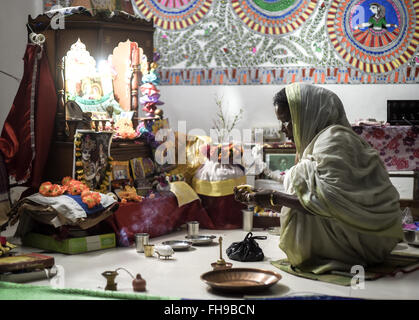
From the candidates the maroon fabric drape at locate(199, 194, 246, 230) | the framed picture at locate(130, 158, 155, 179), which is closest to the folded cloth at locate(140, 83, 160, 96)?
the framed picture at locate(130, 158, 155, 179)

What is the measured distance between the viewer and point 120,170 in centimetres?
698

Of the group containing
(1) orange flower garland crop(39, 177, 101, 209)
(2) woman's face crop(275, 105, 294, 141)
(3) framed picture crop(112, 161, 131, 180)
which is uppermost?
(2) woman's face crop(275, 105, 294, 141)

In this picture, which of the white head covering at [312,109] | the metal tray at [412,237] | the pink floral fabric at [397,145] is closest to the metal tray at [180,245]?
the white head covering at [312,109]

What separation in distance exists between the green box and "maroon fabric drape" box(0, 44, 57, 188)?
2.79ft

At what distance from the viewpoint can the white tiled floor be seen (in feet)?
13.5

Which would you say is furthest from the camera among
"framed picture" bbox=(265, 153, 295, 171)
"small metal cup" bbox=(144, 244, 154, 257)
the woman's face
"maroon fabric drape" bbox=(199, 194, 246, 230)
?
"framed picture" bbox=(265, 153, 295, 171)

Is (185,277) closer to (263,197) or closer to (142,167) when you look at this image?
(263,197)

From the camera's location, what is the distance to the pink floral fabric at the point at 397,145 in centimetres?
711

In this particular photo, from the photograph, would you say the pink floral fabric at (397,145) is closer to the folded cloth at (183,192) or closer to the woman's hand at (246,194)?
the folded cloth at (183,192)

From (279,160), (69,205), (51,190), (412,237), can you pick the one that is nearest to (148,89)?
(279,160)

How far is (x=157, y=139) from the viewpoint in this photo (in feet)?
24.7

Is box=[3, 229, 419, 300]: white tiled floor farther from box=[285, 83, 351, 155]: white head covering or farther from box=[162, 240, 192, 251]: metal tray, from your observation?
box=[285, 83, 351, 155]: white head covering

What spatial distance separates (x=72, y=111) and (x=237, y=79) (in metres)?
3.50

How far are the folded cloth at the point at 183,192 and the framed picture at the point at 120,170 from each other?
58 centimetres
